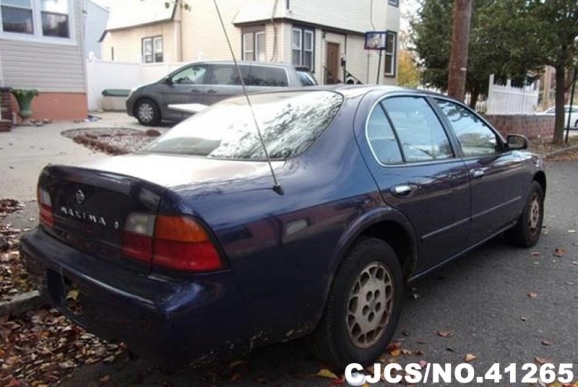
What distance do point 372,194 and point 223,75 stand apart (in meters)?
11.4

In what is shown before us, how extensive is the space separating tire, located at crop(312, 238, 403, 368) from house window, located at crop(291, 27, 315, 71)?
16.2 meters

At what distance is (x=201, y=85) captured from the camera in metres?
13.6

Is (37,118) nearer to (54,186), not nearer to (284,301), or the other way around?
(54,186)

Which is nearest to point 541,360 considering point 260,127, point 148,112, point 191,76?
point 260,127

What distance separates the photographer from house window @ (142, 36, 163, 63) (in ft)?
74.2

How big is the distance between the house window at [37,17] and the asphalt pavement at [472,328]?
13.1 meters

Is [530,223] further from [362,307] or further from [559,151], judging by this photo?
[559,151]

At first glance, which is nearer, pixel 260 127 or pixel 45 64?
pixel 260 127

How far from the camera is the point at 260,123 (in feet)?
10.7

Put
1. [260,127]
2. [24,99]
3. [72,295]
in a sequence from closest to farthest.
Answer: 1. [72,295]
2. [260,127]
3. [24,99]

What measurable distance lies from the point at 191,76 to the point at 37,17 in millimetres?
4367

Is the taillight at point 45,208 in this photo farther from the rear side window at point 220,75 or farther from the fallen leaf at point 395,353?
the rear side window at point 220,75

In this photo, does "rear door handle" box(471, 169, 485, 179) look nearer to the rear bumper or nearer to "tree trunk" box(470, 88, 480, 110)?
the rear bumper

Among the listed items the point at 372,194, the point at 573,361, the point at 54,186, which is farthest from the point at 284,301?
the point at 573,361
